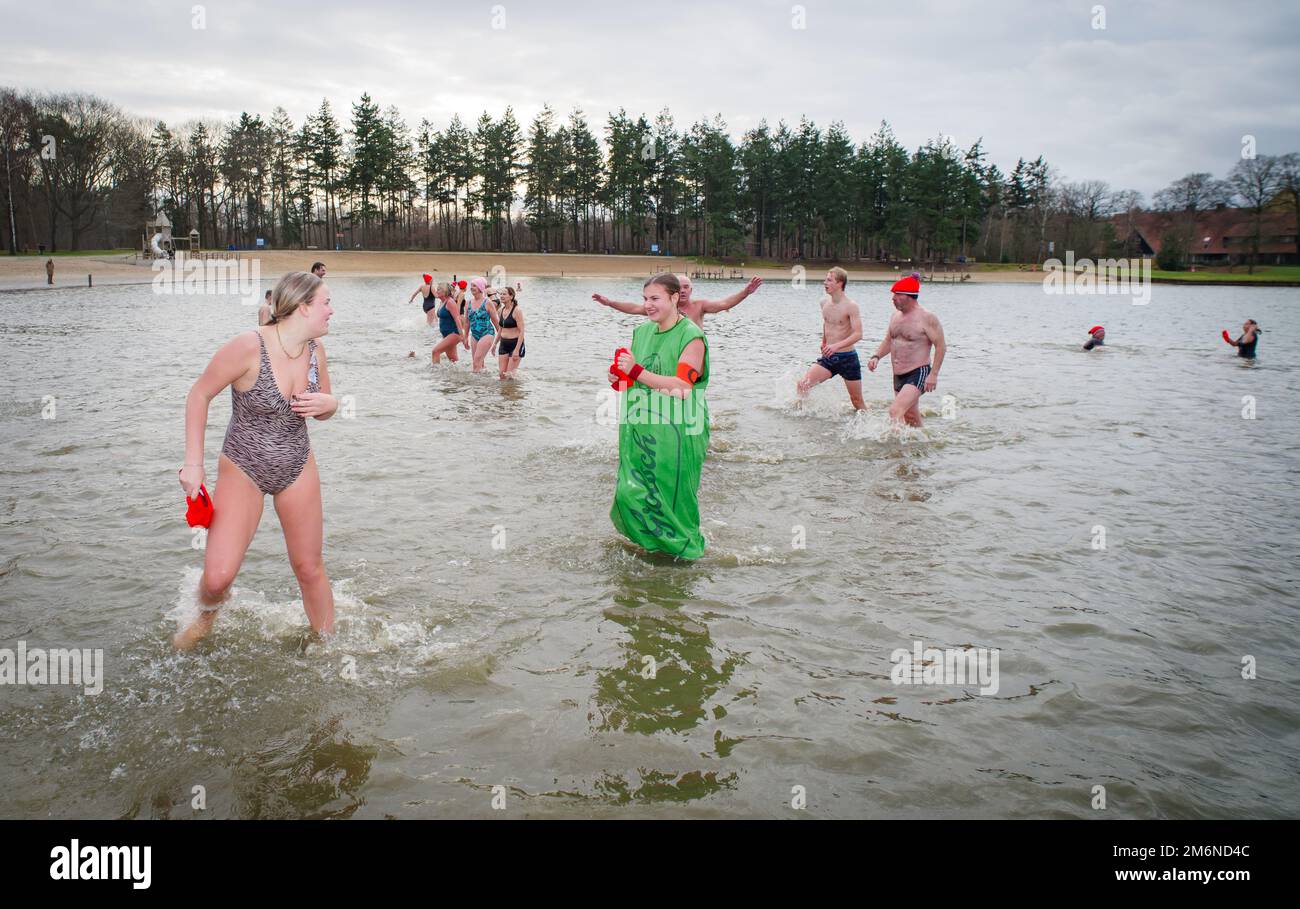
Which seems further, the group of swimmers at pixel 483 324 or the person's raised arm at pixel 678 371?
the group of swimmers at pixel 483 324

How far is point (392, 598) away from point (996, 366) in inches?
699

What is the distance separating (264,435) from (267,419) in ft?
0.26

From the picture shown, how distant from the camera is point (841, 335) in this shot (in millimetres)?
12180

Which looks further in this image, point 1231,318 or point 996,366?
point 1231,318

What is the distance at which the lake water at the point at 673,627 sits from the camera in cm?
388

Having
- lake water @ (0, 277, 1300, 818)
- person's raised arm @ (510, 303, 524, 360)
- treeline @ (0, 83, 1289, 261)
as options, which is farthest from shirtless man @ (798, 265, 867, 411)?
treeline @ (0, 83, 1289, 261)

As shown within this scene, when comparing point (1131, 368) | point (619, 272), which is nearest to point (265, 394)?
point (1131, 368)

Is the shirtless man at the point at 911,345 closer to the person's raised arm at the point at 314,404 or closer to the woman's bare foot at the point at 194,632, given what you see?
the person's raised arm at the point at 314,404

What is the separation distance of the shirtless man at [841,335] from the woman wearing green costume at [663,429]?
649 centimetres

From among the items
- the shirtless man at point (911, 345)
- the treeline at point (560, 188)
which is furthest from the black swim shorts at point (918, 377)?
the treeline at point (560, 188)
